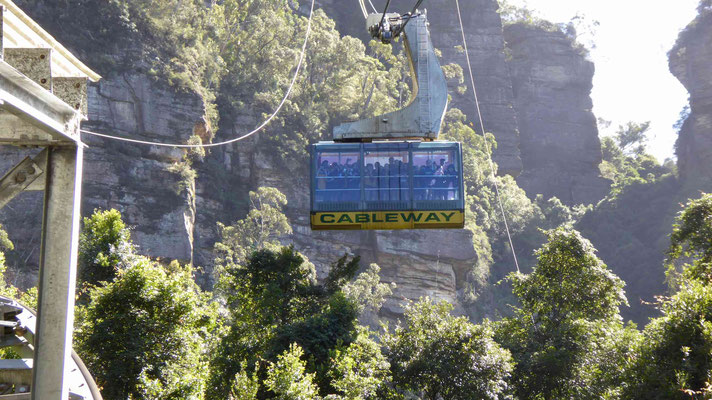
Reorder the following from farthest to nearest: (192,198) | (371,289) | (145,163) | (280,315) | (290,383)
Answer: (371,289), (192,198), (145,163), (280,315), (290,383)

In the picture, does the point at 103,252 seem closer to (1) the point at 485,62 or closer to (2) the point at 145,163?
(2) the point at 145,163

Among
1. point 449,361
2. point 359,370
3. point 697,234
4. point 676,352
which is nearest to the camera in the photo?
point 676,352

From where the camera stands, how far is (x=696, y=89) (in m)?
56.0

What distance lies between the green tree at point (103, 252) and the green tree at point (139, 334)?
14.2 ft

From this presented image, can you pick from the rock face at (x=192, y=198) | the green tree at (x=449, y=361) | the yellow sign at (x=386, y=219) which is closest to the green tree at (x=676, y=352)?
the green tree at (x=449, y=361)

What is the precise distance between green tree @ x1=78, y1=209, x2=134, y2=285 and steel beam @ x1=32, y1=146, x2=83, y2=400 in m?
13.8

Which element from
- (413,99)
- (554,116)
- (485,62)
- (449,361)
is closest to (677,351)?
(449,361)

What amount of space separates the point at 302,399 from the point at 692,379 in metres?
7.83

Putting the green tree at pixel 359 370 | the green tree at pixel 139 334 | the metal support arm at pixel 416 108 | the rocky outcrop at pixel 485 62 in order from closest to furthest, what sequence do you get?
the green tree at pixel 139 334 → the green tree at pixel 359 370 → the metal support arm at pixel 416 108 → the rocky outcrop at pixel 485 62

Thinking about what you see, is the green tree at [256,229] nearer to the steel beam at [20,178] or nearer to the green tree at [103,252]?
the green tree at [103,252]

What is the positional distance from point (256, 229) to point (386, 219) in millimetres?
22201

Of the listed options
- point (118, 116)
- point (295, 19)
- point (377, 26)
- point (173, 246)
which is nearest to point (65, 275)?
point (377, 26)

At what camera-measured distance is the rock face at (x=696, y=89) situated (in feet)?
179

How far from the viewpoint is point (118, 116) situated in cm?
3525
